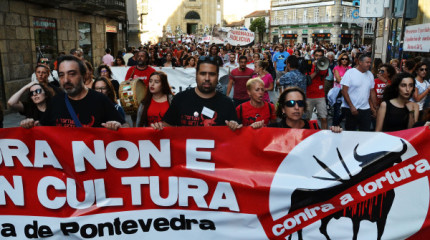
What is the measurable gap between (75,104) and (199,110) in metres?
1.07

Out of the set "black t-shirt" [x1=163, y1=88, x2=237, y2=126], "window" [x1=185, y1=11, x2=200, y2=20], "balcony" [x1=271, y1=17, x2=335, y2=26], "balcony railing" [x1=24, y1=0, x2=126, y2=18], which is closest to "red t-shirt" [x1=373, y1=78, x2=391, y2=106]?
"black t-shirt" [x1=163, y1=88, x2=237, y2=126]

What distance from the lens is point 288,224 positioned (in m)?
3.02

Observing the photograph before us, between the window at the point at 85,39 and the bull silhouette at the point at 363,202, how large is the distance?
641 inches

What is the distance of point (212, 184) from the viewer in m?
3.12

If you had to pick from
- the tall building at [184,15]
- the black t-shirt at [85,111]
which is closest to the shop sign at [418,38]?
the black t-shirt at [85,111]

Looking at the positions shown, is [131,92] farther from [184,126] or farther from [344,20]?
[344,20]

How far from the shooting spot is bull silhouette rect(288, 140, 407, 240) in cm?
298

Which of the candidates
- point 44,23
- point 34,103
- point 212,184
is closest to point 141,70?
point 34,103

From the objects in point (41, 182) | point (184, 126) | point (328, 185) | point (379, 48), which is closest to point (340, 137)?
point (328, 185)

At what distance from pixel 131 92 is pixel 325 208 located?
3.28m

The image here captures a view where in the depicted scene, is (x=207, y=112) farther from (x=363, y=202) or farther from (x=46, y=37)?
(x=46, y=37)

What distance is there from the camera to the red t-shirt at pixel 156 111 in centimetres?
458

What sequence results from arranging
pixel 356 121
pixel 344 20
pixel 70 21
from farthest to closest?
pixel 344 20, pixel 70 21, pixel 356 121

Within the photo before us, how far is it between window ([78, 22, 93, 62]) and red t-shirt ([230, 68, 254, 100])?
12175mm
